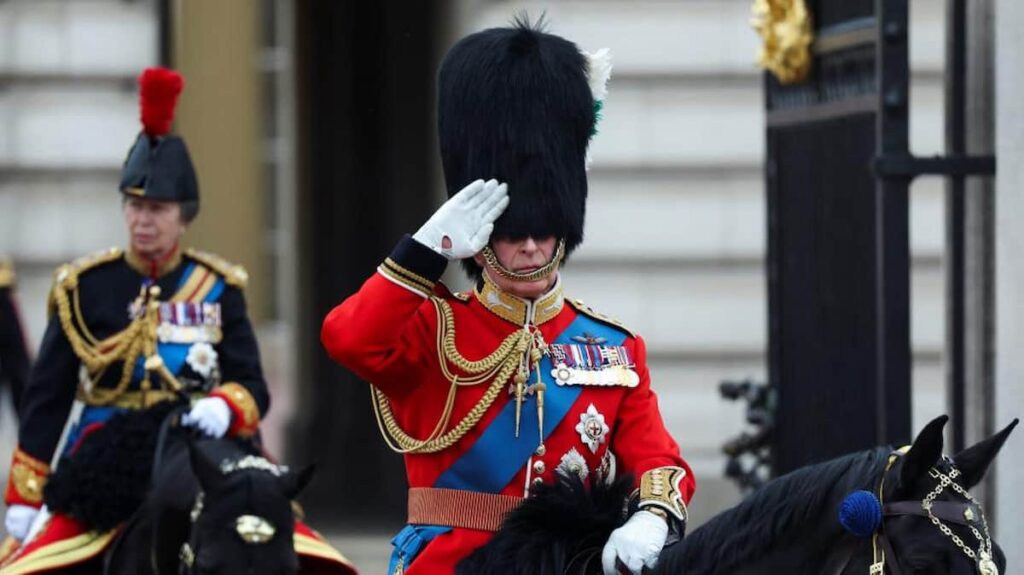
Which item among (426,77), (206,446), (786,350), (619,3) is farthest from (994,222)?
(426,77)

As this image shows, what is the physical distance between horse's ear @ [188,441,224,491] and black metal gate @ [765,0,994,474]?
174 centimetres

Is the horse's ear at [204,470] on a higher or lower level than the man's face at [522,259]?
lower

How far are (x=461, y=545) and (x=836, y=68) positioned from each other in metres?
2.88

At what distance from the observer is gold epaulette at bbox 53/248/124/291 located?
7.11 m

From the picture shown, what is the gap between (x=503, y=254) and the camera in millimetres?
4727

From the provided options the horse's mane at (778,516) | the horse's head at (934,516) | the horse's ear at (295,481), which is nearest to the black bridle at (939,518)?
the horse's head at (934,516)

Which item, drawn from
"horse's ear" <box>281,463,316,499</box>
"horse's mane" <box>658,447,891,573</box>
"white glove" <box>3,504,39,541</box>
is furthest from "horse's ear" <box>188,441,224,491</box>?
"horse's mane" <box>658,447,891,573</box>

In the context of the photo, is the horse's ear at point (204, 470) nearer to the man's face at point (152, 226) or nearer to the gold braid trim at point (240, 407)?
the gold braid trim at point (240, 407)

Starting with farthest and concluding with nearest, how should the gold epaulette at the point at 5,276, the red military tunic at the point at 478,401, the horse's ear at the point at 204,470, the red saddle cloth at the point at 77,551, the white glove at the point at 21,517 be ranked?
the gold epaulette at the point at 5,276 → the white glove at the point at 21,517 → the red saddle cloth at the point at 77,551 → the horse's ear at the point at 204,470 → the red military tunic at the point at 478,401

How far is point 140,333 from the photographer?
7070 millimetres

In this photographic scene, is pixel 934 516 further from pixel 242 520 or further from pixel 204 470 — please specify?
pixel 204 470

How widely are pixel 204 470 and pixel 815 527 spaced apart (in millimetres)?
2437

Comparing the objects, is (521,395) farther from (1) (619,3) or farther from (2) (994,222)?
(1) (619,3)

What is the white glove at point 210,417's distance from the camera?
6.80 m
